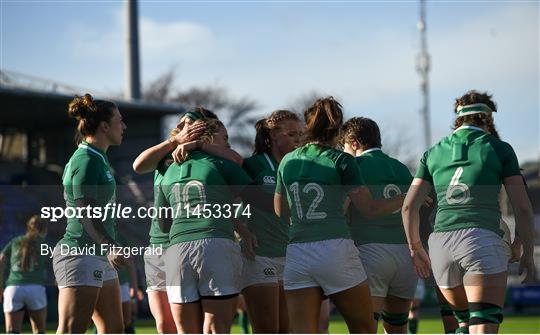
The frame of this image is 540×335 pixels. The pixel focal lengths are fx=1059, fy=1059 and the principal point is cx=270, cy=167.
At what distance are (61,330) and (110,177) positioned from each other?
4.29 feet

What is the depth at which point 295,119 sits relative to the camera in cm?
962

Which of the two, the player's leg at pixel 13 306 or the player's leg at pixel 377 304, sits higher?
the player's leg at pixel 13 306

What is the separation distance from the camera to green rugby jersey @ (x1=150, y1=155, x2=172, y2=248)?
28.5 ft

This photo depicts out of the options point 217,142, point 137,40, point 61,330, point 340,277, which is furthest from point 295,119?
point 137,40

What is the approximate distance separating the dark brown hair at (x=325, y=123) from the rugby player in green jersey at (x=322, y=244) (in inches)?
1.3

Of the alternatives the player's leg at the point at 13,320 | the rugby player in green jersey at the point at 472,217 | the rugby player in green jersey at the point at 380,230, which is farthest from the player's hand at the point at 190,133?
the player's leg at the point at 13,320

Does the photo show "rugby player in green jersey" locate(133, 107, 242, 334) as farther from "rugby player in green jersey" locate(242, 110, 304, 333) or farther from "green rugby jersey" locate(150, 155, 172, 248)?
"rugby player in green jersey" locate(242, 110, 304, 333)

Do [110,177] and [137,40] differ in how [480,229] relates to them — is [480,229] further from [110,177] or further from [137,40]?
[137,40]

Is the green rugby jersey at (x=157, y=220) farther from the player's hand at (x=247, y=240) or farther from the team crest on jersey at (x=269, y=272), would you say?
the team crest on jersey at (x=269, y=272)

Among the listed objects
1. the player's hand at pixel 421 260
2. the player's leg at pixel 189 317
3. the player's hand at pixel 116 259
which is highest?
the player's hand at pixel 116 259

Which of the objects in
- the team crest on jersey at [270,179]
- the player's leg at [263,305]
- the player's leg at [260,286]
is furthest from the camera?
the team crest on jersey at [270,179]

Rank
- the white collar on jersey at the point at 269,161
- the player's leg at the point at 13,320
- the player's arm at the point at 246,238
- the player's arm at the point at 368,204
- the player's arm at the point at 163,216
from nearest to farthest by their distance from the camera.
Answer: the player's arm at the point at 368,204 → the player's arm at the point at 163,216 → the player's arm at the point at 246,238 → the white collar on jersey at the point at 269,161 → the player's leg at the point at 13,320

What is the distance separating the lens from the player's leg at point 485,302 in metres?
7.76

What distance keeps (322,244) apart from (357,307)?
541mm
